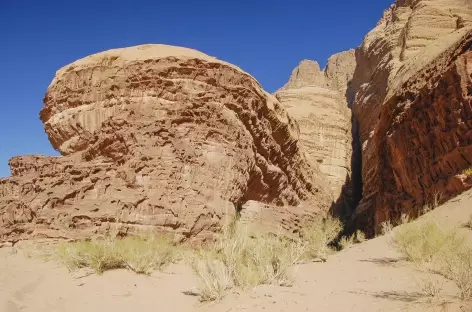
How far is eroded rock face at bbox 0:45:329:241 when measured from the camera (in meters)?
10.9

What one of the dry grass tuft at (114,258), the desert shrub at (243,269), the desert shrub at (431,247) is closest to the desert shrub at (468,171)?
the desert shrub at (431,247)

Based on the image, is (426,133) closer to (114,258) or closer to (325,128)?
(114,258)

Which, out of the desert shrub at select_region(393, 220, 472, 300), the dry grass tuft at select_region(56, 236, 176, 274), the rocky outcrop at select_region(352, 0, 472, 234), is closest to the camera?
the desert shrub at select_region(393, 220, 472, 300)

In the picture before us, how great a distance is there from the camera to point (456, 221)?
9094 millimetres

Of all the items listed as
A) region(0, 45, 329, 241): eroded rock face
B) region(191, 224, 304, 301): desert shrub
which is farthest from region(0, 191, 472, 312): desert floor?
region(0, 45, 329, 241): eroded rock face

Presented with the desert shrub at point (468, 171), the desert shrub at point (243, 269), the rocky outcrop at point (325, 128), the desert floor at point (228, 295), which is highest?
the rocky outcrop at point (325, 128)

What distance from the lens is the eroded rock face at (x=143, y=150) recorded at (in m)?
10.9

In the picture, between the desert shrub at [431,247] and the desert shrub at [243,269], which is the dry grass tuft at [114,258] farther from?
the desert shrub at [431,247]

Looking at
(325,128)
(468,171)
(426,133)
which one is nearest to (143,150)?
(468,171)

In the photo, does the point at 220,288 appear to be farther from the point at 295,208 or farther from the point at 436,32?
the point at 436,32

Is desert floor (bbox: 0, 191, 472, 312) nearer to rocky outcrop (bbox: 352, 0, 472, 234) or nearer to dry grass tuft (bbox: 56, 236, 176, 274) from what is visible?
dry grass tuft (bbox: 56, 236, 176, 274)

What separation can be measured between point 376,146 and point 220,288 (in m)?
18.4

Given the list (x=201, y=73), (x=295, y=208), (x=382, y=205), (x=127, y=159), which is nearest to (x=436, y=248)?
(x=127, y=159)

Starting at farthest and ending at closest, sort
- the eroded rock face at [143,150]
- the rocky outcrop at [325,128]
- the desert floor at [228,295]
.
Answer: the rocky outcrop at [325,128], the eroded rock face at [143,150], the desert floor at [228,295]
